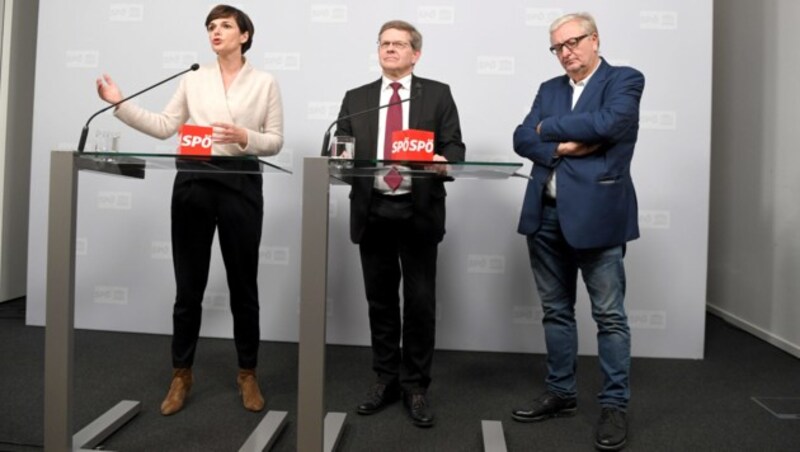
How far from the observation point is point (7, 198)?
393 centimetres

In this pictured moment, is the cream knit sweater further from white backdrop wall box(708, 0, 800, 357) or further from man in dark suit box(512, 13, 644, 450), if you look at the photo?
white backdrop wall box(708, 0, 800, 357)

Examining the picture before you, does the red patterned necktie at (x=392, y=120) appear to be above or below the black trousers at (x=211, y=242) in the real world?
above

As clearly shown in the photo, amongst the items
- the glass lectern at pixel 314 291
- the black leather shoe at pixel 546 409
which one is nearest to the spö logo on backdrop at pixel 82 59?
the glass lectern at pixel 314 291

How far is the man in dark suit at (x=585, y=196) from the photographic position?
1.90 m

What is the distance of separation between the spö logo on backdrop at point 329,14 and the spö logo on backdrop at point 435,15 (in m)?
0.46

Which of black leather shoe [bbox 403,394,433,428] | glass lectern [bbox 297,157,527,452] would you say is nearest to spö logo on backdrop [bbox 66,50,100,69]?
glass lectern [bbox 297,157,527,452]

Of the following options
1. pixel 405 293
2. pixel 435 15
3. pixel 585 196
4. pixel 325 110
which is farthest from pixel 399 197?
pixel 435 15

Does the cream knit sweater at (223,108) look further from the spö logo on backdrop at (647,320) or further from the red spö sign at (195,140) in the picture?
the spö logo on backdrop at (647,320)

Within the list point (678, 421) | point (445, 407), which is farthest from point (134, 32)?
point (678, 421)

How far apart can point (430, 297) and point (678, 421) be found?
1165 millimetres

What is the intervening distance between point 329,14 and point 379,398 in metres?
2.25

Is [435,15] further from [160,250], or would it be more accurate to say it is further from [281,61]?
[160,250]

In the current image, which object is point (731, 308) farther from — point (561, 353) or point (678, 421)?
point (561, 353)

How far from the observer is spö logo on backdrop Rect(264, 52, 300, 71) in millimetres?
3221
